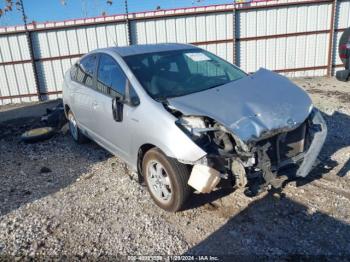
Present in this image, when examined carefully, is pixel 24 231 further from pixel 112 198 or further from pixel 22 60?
pixel 22 60

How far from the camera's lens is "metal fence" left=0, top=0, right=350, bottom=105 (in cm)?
1198

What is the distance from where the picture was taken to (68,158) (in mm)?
5676

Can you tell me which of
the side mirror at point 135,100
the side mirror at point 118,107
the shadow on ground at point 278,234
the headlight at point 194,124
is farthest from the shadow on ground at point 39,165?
the shadow on ground at point 278,234

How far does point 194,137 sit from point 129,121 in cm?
101

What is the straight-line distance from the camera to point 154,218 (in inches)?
144

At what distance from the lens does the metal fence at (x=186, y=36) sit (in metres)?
12.0

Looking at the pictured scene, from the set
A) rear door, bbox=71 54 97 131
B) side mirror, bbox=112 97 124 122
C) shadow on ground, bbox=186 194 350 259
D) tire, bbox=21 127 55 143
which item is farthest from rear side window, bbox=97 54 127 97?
tire, bbox=21 127 55 143

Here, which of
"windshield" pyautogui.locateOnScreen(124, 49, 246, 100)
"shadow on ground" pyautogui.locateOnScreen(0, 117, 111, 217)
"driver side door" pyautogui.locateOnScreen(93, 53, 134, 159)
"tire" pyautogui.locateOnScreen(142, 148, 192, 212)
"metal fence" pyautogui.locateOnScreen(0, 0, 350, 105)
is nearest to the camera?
"tire" pyautogui.locateOnScreen(142, 148, 192, 212)

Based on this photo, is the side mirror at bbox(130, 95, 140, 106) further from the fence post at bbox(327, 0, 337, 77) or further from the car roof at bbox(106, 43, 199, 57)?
the fence post at bbox(327, 0, 337, 77)

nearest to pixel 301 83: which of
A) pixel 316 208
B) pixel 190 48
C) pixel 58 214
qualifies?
pixel 190 48

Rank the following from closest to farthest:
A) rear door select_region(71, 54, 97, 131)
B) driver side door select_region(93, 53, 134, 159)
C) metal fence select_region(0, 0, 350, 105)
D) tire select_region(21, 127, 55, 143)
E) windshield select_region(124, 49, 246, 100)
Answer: windshield select_region(124, 49, 246, 100)
driver side door select_region(93, 53, 134, 159)
rear door select_region(71, 54, 97, 131)
tire select_region(21, 127, 55, 143)
metal fence select_region(0, 0, 350, 105)

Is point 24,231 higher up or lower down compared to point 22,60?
lower down

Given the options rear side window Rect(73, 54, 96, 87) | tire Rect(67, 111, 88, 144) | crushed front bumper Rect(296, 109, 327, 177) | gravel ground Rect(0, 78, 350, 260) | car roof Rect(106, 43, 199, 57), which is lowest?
gravel ground Rect(0, 78, 350, 260)

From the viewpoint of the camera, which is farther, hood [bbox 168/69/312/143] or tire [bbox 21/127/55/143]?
tire [bbox 21/127/55/143]
